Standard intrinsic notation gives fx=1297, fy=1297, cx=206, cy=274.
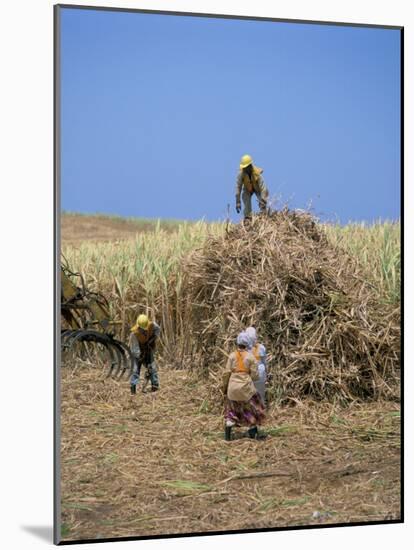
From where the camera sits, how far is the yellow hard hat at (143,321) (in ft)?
37.5

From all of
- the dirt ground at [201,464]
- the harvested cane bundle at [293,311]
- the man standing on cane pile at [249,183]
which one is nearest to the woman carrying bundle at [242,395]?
the dirt ground at [201,464]

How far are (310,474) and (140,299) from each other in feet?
7.94

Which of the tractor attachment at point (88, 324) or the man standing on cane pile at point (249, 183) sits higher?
the man standing on cane pile at point (249, 183)

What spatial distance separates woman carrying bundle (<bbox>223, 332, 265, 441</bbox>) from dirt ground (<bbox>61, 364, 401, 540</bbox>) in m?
0.13

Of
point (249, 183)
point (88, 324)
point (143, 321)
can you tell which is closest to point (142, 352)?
point (143, 321)

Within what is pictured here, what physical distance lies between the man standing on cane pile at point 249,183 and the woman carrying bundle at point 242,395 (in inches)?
53.8

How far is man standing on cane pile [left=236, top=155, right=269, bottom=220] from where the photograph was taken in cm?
1120

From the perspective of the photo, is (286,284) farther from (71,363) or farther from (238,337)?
(71,363)

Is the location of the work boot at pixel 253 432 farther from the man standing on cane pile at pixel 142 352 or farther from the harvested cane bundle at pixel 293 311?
the man standing on cane pile at pixel 142 352

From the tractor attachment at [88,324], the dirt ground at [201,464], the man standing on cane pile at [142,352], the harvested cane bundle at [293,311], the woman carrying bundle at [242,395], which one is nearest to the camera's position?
the dirt ground at [201,464]

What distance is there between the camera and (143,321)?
1145 centimetres

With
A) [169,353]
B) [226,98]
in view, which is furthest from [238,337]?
[226,98]

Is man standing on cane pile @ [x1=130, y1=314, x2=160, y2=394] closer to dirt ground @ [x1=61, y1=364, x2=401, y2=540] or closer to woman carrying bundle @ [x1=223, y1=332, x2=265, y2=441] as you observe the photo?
dirt ground @ [x1=61, y1=364, x2=401, y2=540]

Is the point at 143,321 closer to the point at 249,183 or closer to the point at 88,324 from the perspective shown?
the point at 88,324
